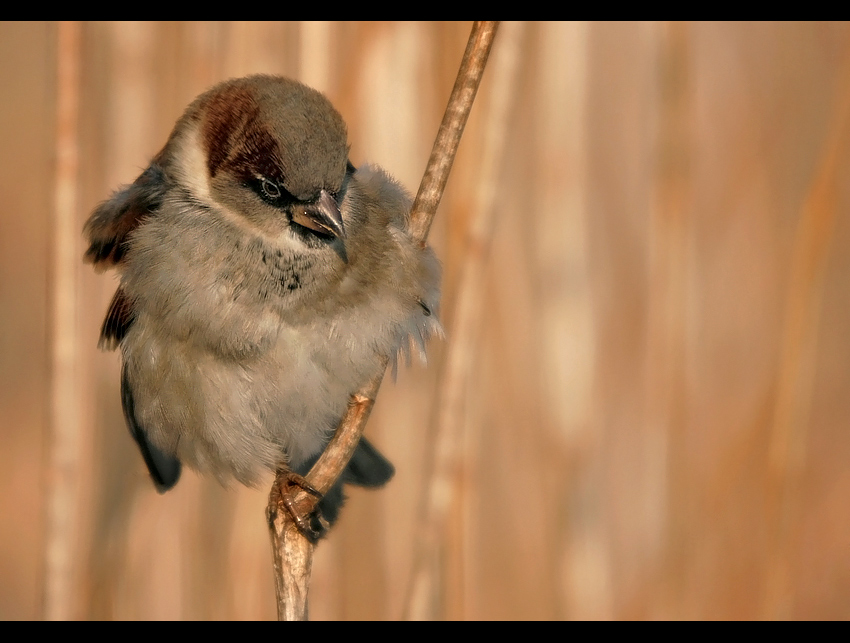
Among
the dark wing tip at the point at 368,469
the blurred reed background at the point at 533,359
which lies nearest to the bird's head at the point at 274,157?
the blurred reed background at the point at 533,359

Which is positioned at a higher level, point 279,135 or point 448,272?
point 279,135

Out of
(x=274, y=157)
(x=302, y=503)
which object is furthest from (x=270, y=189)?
(x=302, y=503)

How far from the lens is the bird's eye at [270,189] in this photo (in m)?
1.71

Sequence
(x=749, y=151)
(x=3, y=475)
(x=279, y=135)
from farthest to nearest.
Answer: (x=3, y=475), (x=749, y=151), (x=279, y=135)

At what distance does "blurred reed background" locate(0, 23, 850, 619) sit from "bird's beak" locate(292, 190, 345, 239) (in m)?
0.37

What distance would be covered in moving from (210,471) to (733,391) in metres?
1.74

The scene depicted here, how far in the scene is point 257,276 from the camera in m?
1.74

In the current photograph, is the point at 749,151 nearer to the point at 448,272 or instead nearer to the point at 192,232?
the point at 448,272

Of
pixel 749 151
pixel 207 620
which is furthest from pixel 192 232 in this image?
pixel 749 151

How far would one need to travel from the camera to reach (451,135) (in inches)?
60.4

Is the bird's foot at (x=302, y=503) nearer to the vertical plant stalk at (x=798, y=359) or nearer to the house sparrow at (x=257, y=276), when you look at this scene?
the house sparrow at (x=257, y=276)

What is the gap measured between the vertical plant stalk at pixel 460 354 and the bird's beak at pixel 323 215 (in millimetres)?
354

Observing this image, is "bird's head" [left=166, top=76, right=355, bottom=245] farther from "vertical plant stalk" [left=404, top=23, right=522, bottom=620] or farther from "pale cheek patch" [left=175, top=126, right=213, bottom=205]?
"vertical plant stalk" [left=404, top=23, right=522, bottom=620]

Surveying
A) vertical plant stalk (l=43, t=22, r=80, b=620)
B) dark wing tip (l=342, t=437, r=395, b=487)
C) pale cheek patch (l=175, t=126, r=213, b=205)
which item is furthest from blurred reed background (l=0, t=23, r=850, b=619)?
pale cheek patch (l=175, t=126, r=213, b=205)
